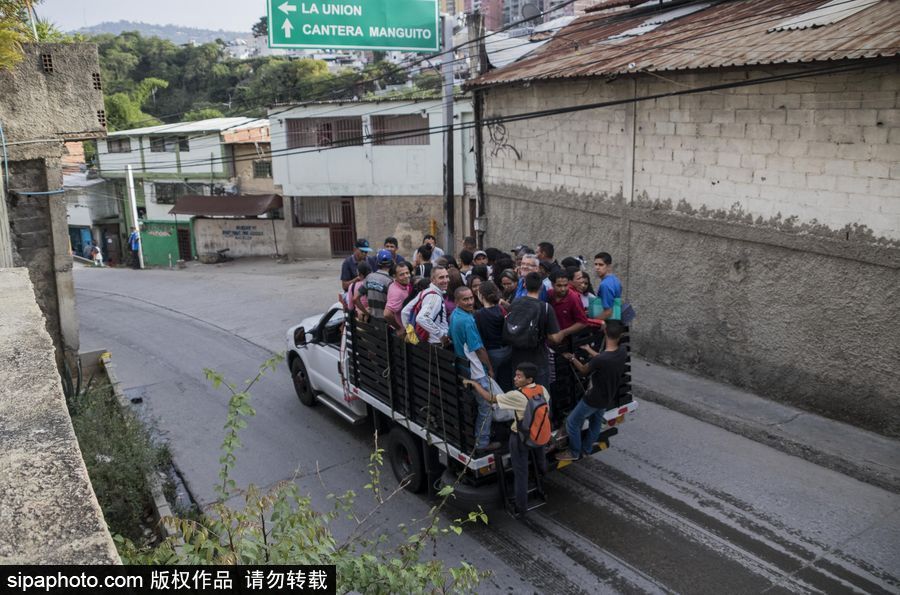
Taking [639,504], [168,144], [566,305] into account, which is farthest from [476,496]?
[168,144]

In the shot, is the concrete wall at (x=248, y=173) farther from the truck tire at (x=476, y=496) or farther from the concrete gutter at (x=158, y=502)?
the truck tire at (x=476, y=496)

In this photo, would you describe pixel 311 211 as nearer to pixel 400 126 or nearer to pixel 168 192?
pixel 400 126

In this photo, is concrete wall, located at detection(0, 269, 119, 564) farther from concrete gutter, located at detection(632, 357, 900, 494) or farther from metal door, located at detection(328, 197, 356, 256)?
metal door, located at detection(328, 197, 356, 256)

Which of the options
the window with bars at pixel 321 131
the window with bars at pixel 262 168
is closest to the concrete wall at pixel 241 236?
the window with bars at pixel 262 168

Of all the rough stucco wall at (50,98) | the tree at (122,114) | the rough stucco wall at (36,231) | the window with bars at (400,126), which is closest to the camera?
the rough stucco wall at (50,98)

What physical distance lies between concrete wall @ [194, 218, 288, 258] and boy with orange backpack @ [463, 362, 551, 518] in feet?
73.4

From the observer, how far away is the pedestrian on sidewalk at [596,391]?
20.8 feet

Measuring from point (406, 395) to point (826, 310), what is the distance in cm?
498

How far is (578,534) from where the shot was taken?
6.38 meters

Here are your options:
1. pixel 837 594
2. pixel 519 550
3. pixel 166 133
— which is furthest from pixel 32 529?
pixel 166 133

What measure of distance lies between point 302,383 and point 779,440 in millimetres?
5853

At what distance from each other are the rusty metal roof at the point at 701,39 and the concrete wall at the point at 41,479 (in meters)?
7.58

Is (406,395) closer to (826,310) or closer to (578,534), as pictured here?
(578,534)

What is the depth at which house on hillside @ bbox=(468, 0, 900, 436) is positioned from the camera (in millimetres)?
7777
